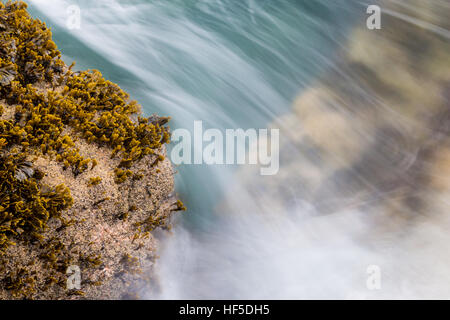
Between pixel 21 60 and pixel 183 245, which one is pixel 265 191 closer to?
pixel 183 245

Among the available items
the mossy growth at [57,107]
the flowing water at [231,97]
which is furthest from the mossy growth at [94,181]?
the flowing water at [231,97]

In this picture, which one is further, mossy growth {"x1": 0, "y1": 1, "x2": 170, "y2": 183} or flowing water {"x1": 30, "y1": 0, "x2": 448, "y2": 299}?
flowing water {"x1": 30, "y1": 0, "x2": 448, "y2": 299}

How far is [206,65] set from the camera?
7422 millimetres

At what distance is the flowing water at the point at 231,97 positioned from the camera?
5344 millimetres

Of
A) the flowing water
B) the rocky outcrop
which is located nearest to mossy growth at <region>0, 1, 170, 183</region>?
the rocky outcrop

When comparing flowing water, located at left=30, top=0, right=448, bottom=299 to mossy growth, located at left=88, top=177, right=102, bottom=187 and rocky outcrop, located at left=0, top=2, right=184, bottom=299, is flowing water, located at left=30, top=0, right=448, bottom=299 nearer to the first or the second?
rocky outcrop, located at left=0, top=2, right=184, bottom=299

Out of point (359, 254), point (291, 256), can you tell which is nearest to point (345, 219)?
point (359, 254)

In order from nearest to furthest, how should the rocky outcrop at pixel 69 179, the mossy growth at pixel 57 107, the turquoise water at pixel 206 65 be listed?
the rocky outcrop at pixel 69 179
the mossy growth at pixel 57 107
the turquoise water at pixel 206 65

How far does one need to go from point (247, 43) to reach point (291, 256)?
199 inches

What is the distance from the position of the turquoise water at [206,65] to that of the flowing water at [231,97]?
23mm

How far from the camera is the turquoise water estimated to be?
5.32m

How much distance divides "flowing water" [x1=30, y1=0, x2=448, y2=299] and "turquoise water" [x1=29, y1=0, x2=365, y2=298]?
0.9 inches

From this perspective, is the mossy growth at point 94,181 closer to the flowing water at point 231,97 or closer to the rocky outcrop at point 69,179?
the rocky outcrop at point 69,179

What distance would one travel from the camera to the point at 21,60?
4.53m
